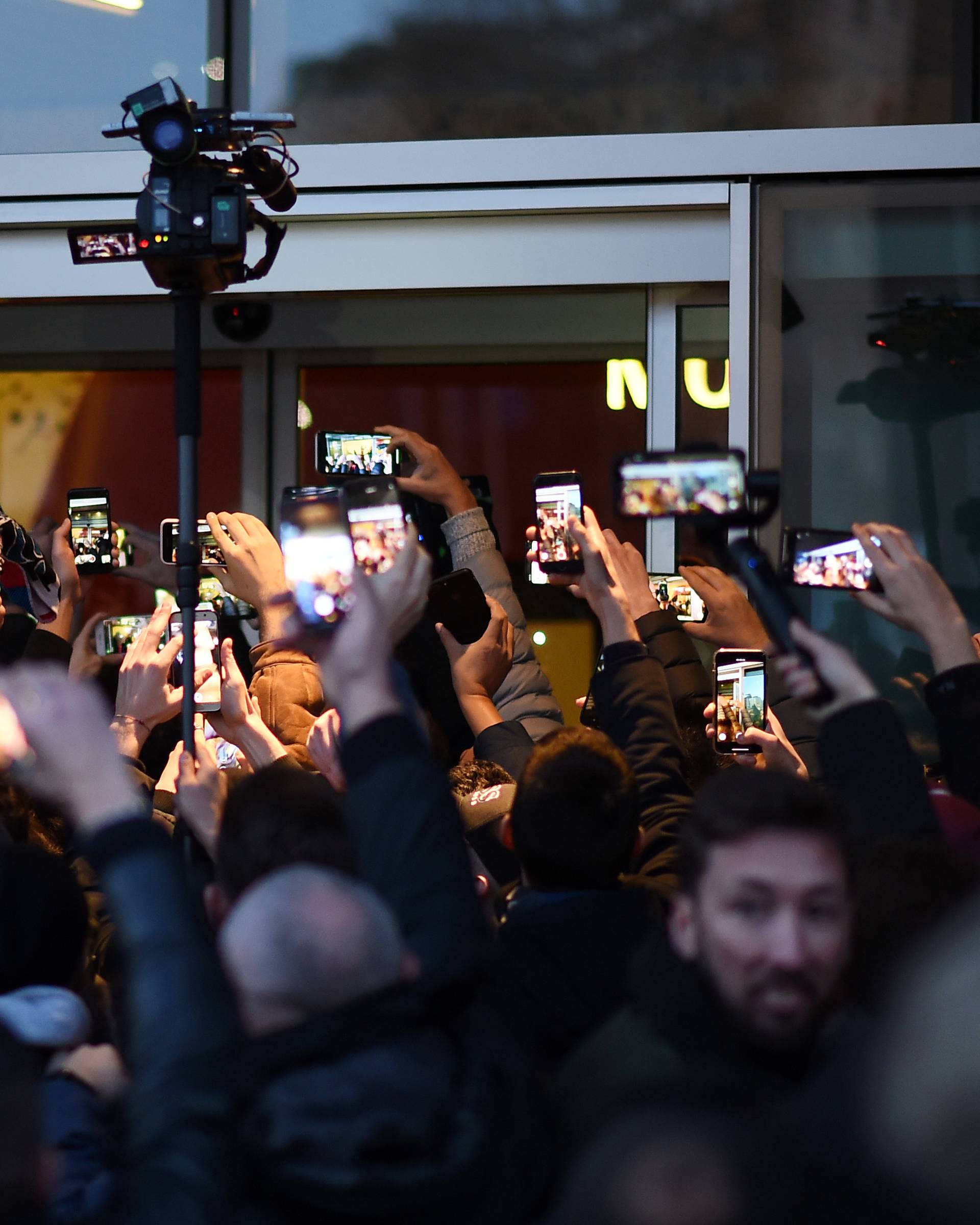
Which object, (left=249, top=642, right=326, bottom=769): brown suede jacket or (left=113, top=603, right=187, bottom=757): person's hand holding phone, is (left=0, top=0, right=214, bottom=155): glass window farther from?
(left=113, top=603, right=187, bottom=757): person's hand holding phone

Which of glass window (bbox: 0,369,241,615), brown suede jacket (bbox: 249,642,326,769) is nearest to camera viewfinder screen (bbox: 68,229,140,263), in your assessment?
brown suede jacket (bbox: 249,642,326,769)

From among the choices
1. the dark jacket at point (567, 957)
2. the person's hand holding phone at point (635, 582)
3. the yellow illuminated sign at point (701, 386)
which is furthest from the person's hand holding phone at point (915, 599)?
the yellow illuminated sign at point (701, 386)

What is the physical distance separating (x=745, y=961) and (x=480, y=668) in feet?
6.29

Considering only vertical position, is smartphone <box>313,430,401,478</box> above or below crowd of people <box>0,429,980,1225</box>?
above

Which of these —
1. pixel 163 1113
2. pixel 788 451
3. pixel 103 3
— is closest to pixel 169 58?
pixel 103 3

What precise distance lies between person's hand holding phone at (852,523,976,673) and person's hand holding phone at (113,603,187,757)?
155 centimetres

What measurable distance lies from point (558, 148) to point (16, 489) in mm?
3058

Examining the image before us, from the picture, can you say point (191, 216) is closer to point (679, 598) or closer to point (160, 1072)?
point (679, 598)

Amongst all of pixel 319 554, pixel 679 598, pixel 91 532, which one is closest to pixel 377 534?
pixel 319 554

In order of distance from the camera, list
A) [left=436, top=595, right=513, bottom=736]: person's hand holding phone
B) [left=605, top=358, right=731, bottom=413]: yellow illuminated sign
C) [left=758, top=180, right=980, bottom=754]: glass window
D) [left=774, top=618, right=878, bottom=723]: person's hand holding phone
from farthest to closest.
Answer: [left=605, top=358, right=731, bottom=413]: yellow illuminated sign, [left=758, top=180, right=980, bottom=754]: glass window, [left=436, top=595, right=513, bottom=736]: person's hand holding phone, [left=774, top=618, right=878, bottom=723]: person's hand holding phone

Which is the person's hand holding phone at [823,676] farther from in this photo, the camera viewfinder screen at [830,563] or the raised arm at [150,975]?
the raised arm at [150,975]

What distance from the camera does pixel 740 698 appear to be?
12.1ft

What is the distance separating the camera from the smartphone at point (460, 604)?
3471 mm

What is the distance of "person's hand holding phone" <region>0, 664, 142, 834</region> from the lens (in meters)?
1.75
